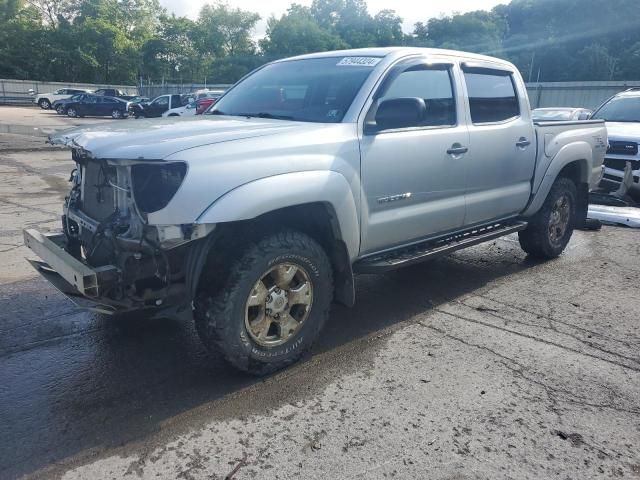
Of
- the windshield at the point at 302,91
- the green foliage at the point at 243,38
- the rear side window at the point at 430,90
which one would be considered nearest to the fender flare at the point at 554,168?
the rear side window at the point at 430,90

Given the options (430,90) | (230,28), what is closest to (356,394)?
(430,90)

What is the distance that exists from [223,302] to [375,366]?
3.87 feet

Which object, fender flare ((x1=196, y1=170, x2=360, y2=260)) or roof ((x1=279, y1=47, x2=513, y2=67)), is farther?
roof ((x1=279, y1=47, x2=513, y2=67))

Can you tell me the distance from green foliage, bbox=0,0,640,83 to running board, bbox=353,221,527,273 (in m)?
53.7

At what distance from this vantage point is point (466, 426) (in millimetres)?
2936

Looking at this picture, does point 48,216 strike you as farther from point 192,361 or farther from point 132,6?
point 132,6

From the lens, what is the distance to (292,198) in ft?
10.3

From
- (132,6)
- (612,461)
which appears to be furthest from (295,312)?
(132,6)

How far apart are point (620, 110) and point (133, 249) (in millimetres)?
10366

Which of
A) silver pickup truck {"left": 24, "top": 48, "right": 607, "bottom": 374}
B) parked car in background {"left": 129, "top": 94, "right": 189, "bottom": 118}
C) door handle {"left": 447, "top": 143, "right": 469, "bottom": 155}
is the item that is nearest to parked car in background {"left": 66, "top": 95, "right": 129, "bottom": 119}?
parked car in background {"left": 129, "top": 94, "right": 189, "bottom": 118}

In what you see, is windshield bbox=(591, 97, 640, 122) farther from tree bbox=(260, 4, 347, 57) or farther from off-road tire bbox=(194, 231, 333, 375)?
tree bbox=(260, 4, 347, 57)

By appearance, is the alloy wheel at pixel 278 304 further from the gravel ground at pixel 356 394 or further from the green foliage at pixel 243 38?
the green foliage at pixel 243 38

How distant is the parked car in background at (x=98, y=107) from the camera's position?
33.6 meters

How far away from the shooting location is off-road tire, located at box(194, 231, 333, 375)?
9.96 ft
